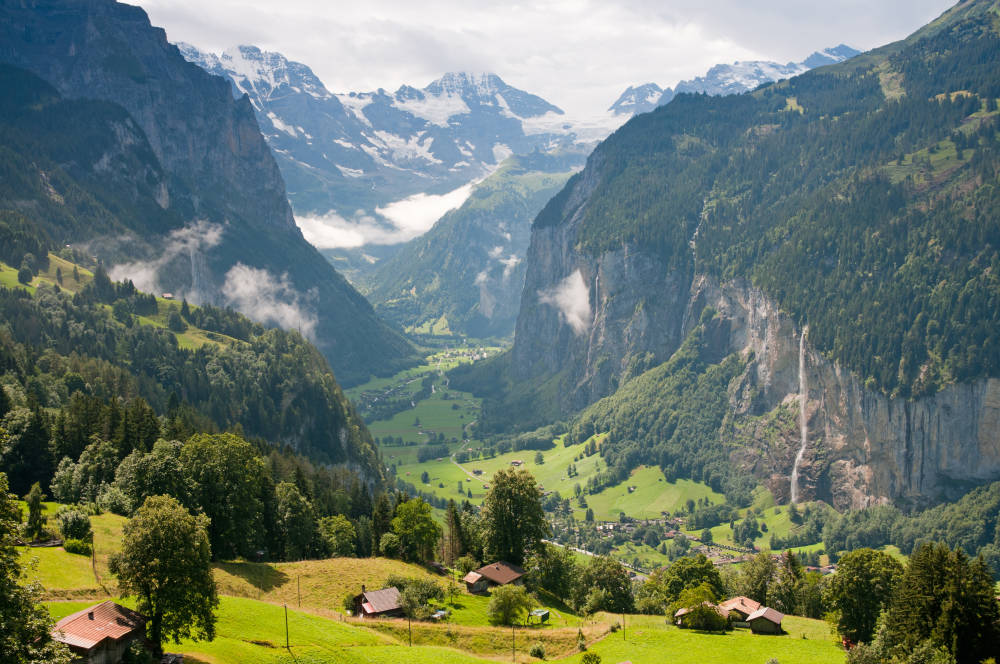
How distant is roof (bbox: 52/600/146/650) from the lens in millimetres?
38312

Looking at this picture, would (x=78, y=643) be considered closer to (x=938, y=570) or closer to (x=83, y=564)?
(x=83, y=564)

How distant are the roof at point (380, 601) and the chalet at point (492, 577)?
566 inches

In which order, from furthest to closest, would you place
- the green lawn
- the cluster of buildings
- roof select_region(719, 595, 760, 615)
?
roof select_region(719, 595, 760, 615) < the cluster of buildings < the green lawn

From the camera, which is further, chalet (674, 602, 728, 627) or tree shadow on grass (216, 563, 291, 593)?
chalet (674, 602, 728, 627)

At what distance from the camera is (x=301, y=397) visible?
643 feet

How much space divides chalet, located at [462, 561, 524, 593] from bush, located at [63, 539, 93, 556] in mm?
38487

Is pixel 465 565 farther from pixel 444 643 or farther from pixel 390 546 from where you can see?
pixel 444 643

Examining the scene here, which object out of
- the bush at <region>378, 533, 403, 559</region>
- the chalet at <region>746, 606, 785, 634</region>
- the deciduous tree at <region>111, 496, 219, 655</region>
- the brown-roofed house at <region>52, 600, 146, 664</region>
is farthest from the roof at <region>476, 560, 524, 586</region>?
the brown-roofed house at <region>52, 600, 146, 664</region>

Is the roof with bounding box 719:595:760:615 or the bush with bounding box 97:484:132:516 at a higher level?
the bush with bounding box 97:484:132:516

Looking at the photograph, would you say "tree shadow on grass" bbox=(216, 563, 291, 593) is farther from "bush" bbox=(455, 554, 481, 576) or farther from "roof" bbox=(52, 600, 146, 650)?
"roof" bbox=(52, 600, 146, 650)

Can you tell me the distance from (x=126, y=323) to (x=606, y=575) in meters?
152

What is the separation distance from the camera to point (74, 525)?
196 ft

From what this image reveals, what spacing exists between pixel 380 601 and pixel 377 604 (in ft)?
1.95

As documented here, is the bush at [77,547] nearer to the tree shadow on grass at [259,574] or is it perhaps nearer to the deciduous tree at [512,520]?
the tree shadow on grass at [259,574]
